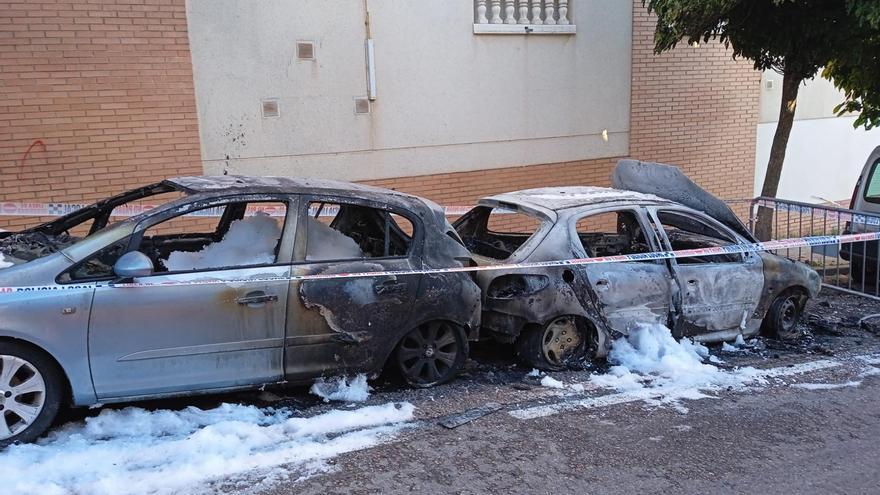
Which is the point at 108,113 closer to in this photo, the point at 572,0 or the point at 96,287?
the point at 96,287

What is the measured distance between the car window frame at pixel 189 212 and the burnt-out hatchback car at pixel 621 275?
1690 millimetres

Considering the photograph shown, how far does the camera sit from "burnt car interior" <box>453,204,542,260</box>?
6.77 metres

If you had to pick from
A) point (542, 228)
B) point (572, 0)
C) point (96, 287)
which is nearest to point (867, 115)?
point (572, 0)

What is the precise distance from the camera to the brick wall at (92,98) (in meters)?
8.06

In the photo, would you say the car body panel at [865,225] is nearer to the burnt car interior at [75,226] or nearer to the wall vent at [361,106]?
the wall vent at [361,106]

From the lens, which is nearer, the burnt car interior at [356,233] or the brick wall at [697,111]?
the burnt car interior at [356,233]

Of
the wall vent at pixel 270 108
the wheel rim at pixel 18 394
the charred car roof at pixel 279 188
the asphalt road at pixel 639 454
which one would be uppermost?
the wall vent at pixel 270 108

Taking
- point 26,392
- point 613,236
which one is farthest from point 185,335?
point 613,236

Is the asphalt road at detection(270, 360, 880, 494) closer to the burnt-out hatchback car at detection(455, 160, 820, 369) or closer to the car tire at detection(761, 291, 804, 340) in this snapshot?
the burnt-out hatchback car at detection(455, 160, 820, 369)

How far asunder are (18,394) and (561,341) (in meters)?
3.86

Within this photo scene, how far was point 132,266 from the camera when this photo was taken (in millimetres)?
4648

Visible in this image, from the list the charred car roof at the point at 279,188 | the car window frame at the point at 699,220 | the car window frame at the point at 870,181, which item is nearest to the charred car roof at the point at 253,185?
the charred car roof at the point at 279,188

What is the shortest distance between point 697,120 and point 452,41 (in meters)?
4.61

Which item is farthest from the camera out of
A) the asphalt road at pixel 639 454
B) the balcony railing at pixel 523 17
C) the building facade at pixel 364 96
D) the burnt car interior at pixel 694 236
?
the balcony railing at pixel 523 17
